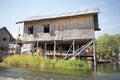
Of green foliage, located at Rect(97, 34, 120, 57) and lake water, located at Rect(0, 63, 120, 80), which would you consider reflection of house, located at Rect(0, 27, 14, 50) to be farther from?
green foliage, located at Rect(97, 34, 120, 57)

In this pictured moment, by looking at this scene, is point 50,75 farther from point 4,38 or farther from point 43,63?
point 4,38

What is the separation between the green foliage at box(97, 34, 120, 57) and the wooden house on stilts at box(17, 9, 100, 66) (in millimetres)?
22024

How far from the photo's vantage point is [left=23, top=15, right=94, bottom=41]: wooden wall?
16981 millimetres

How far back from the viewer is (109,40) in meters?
41.2

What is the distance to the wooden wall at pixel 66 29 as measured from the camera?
17.0 meters

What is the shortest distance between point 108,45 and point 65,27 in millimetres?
26874

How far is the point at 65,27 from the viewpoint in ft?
59.7

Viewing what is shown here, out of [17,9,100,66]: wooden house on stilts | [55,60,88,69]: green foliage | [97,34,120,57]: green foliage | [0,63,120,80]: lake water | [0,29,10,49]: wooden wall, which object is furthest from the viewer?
[97,34,120,57]: green foliage

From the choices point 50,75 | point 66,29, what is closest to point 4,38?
point 66,29

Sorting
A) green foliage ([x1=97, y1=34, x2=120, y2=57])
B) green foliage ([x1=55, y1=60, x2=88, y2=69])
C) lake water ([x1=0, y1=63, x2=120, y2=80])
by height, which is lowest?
lake water ([x1=0, y1=63, x2=120, y2=80])

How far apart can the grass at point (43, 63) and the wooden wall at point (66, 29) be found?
3.85 meters

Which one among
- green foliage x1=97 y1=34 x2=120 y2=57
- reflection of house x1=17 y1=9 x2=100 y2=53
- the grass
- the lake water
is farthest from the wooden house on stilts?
green foliage x1=97 y1=34 x2=120 y2=57

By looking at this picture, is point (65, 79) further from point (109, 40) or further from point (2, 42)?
point (109, 40)

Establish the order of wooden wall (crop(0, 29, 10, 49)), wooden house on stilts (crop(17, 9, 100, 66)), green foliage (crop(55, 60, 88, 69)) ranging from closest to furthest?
1. green foliage (crop(55, 60, 88, 69))
2. wooden house on stilts (crop(17, 9, 100, 66))
3. wooden wall (crop(0, 29, 10, 49))
